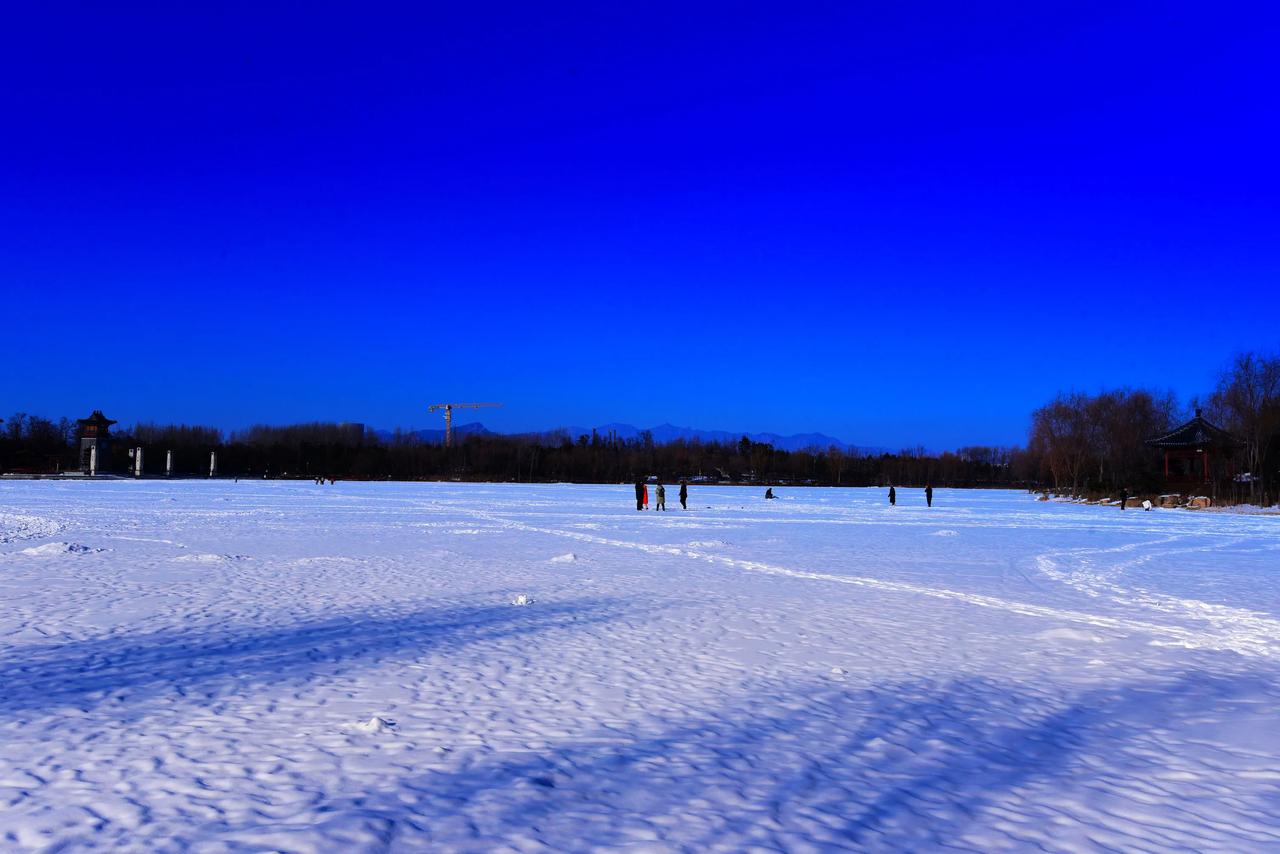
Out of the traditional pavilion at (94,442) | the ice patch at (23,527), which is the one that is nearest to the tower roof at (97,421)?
the traditional pavilion at (94,442)

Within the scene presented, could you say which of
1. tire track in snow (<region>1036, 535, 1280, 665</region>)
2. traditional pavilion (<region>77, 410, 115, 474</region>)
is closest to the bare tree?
tire track in snow (<region>1036, 535, 1280, 665</region>)

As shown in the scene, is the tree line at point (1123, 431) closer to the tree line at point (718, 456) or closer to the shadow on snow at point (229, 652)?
the tree line at point (718, 456)

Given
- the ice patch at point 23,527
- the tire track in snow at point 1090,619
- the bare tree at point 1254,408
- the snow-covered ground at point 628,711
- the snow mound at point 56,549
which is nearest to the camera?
the snow-covered ground at point 628,711

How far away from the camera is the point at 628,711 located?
608cm

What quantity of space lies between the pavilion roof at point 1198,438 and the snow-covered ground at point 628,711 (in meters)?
45.9

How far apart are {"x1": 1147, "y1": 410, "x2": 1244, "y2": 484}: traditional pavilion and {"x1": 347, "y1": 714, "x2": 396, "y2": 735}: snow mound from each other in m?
55.3

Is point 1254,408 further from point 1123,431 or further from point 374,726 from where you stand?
point 374,726

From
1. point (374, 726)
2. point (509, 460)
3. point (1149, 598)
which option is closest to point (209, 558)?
point (374, 726)

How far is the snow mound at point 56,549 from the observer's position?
15085mm

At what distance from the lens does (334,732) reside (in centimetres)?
546

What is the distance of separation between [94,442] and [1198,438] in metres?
83.7

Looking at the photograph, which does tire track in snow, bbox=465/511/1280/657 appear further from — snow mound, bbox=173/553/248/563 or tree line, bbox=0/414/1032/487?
tree line, bbox=0/414/1032/487

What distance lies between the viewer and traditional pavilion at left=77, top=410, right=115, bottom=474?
82.4 meters

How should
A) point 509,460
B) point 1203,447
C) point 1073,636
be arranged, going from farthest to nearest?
point 509,460, point 1203,447, point 1073,636
